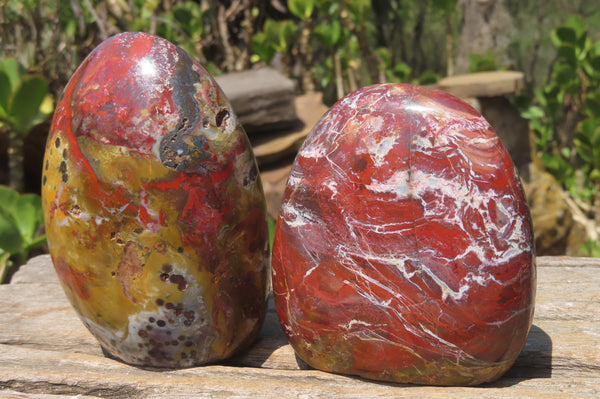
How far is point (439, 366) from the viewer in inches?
46.9

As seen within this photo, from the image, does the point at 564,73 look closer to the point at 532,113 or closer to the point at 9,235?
the point at 532,113

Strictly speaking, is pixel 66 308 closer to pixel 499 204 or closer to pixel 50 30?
pixel 499 204

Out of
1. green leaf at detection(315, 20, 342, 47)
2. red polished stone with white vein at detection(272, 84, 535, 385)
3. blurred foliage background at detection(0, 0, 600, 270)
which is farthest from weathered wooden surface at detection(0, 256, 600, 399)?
green leaf at detection(315, 20, 342, 47)

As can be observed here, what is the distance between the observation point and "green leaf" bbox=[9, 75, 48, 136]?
252cm

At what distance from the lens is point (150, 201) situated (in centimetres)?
123

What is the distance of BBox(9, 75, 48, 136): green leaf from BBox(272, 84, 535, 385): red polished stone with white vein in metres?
1.79

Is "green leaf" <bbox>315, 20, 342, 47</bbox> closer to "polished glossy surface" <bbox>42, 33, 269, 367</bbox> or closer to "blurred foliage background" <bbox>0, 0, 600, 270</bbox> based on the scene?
"blurred foliage background" <bbox>0, 0, 600, 270</bbox>

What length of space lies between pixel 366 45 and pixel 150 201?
366 cm

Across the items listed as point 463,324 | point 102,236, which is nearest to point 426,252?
point 463,324

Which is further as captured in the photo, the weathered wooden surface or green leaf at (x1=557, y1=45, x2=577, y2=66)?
green leaf at (x1=557, y1=45, x2=577, y2=66)

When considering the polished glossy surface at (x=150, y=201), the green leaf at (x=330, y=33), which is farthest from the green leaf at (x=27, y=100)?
the green leaf at (x=330, y=33)

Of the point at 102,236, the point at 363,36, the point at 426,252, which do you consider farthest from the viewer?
the point at 363,36

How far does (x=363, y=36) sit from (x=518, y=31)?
1436mm

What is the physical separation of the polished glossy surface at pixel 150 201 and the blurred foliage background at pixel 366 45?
1639 mm
